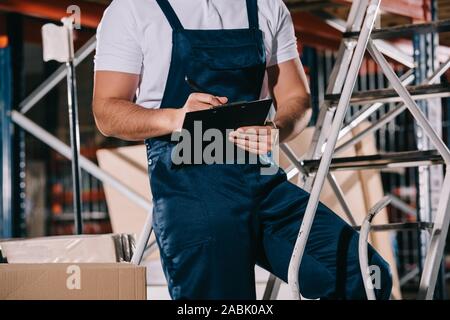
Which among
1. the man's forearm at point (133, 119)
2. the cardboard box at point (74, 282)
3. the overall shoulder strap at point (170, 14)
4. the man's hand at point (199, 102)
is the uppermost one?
the overall shoulder strap at point (170, 14)

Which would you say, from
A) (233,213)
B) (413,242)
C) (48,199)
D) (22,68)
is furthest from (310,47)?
(48,199)

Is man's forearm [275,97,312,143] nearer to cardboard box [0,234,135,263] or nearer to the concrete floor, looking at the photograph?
cardboard box [0,234,135,263]

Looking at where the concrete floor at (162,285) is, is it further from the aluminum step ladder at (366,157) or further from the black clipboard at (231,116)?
the black clipboard at (231,116)

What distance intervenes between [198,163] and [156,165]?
0.15 m

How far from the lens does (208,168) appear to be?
9.74 ft

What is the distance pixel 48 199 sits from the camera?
50.1 ft

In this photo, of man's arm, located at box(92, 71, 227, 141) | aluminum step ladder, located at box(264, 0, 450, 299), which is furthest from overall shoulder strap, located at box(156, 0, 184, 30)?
aluminum step ladder, located at box(264, 0, 450, 299)

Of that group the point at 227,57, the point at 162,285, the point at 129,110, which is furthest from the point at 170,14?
the point at 162,285

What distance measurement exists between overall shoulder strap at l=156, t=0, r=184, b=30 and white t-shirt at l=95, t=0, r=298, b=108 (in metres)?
0.02

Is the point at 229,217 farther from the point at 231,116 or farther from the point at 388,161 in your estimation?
the point at 388,161

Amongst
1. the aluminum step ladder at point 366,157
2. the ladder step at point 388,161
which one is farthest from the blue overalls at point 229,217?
the ladder step at point 388,161

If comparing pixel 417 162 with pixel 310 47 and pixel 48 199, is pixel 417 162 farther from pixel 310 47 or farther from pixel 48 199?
pixel 48 199

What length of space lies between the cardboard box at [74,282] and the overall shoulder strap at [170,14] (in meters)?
0.85

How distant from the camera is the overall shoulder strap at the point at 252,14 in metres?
3.13
